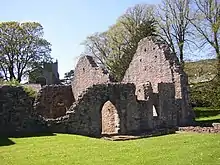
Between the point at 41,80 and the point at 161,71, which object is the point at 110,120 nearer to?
the point at 161,71

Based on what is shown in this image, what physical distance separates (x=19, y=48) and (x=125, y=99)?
28.1 metres

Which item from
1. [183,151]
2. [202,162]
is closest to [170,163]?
Result: [202,162]

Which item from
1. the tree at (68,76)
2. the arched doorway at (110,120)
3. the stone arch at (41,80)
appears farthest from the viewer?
the tree at (68,76)

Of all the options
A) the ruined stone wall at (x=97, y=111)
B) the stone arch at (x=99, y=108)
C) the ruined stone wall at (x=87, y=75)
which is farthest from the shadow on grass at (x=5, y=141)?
the ruined stone wall at (x=87, y=75)

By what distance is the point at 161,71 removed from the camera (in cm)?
2995

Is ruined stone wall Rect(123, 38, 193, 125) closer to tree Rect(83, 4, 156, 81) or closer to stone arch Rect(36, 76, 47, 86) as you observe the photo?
tree Rect(83, 4, 156, 81)

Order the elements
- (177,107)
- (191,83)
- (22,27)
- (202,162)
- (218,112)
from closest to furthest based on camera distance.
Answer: (202,162)
(177,107)
(218,112)
(191,83)
(22,27)

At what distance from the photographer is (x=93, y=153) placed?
13008 mm

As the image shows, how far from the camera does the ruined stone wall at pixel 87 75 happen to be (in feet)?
89.7

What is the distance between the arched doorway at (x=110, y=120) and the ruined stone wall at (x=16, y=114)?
534cm

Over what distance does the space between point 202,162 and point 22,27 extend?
139ft

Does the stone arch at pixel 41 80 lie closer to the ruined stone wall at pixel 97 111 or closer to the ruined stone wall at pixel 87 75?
the ruined stone wall at pixel 87 75

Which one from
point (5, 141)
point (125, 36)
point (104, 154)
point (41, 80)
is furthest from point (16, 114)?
point (41, 80)

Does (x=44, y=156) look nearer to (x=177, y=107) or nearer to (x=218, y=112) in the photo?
(x=177, y=107)
